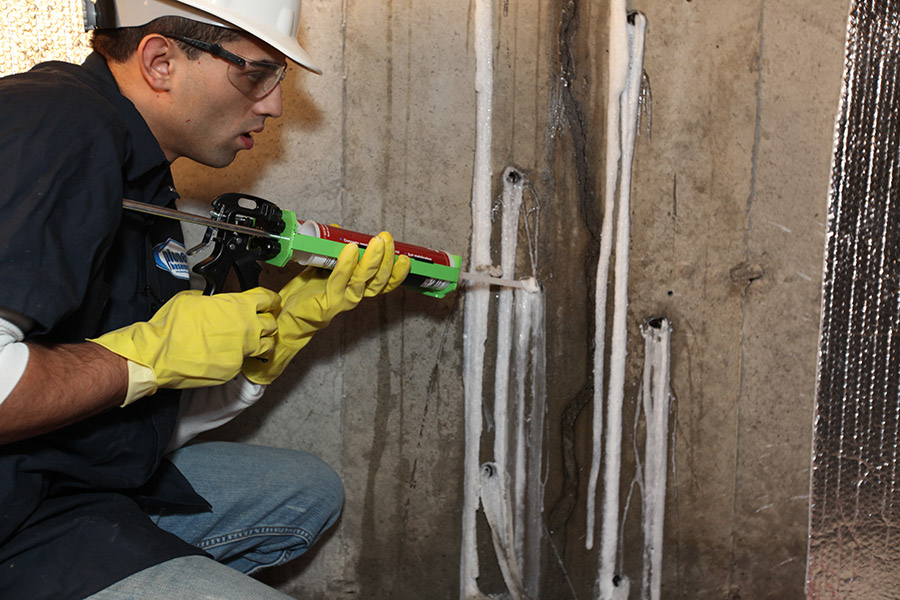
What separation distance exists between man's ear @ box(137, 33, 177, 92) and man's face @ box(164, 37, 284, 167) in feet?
0.08

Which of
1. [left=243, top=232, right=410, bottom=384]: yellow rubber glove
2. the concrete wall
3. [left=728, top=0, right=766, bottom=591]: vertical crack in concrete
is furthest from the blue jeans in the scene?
[left=728, top=0, right=766, bottom=591]: vertical crack in concrete

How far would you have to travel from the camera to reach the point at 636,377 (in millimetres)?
1484

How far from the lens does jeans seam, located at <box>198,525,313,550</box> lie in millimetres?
1285

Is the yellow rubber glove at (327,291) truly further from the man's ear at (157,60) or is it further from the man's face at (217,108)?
the man's ear at (157,60)

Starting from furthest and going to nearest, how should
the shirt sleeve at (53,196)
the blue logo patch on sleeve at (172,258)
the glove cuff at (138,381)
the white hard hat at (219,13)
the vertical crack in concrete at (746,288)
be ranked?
1. the vertical crack in concrete at (746,288)
2. the blue logo patch on sleeve at (172,258)
3. the white hard hat at (219,13)
4. the glove cuff at (138,381)
5. the shirt sleeve at (53,196)

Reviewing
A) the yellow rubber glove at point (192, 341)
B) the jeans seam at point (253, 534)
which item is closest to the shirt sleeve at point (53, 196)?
the yellow rubber glove at point (192, 341)

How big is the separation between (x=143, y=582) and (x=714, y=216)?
1.31 m

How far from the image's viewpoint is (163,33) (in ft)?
3.39

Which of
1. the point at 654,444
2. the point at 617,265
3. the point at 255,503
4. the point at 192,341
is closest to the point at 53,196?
the point at 192,341

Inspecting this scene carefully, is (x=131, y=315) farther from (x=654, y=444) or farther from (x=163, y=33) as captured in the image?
(x=654, y=444)

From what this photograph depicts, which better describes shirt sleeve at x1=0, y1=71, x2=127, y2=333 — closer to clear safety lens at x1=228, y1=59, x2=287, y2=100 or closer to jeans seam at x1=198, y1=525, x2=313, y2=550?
clear safety lens at x1=228, y1=59, x2=287, y2=100

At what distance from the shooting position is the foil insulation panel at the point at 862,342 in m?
1.43

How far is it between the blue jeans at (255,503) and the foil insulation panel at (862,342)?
118 centimetres

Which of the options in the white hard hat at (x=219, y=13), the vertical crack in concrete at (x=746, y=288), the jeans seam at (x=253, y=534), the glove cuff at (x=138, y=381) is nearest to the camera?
the glove cuff at (x=138, y=381)
